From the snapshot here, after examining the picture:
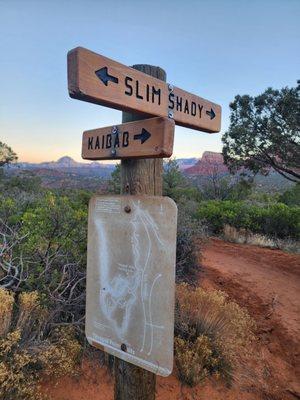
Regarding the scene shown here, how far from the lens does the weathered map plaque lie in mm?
1671

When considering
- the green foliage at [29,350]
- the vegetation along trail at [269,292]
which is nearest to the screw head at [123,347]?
the green foliage at [29,350]

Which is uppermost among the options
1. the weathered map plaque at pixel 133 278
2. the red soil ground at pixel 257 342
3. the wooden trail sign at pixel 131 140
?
the wooden trail sign at pixel 131 140

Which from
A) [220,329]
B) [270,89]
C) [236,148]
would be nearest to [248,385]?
[220,329]

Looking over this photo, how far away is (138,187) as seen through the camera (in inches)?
77.5

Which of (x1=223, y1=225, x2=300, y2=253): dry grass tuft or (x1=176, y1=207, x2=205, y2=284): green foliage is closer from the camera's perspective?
(x1=176, y1=207, x2=205, y2=284): green foliage

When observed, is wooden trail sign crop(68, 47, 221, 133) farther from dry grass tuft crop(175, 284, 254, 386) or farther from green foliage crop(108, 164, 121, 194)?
green foliage crop(108, 164, 121, 194)

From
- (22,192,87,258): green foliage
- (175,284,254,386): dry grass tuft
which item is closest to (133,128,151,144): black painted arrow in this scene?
(175,284,254,386): dry grass tuft

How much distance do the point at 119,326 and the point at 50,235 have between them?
9.09 ft

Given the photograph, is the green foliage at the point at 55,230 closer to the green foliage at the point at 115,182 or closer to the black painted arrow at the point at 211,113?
the black painted arrow at the point at 211,113

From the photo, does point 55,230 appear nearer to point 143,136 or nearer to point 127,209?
point 127,209

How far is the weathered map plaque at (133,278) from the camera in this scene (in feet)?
5.48

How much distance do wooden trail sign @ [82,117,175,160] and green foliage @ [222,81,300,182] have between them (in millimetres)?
8397

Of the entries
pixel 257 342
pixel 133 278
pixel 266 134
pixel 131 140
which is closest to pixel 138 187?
pixel 131 140

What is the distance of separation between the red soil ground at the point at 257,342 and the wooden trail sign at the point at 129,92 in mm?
2445
